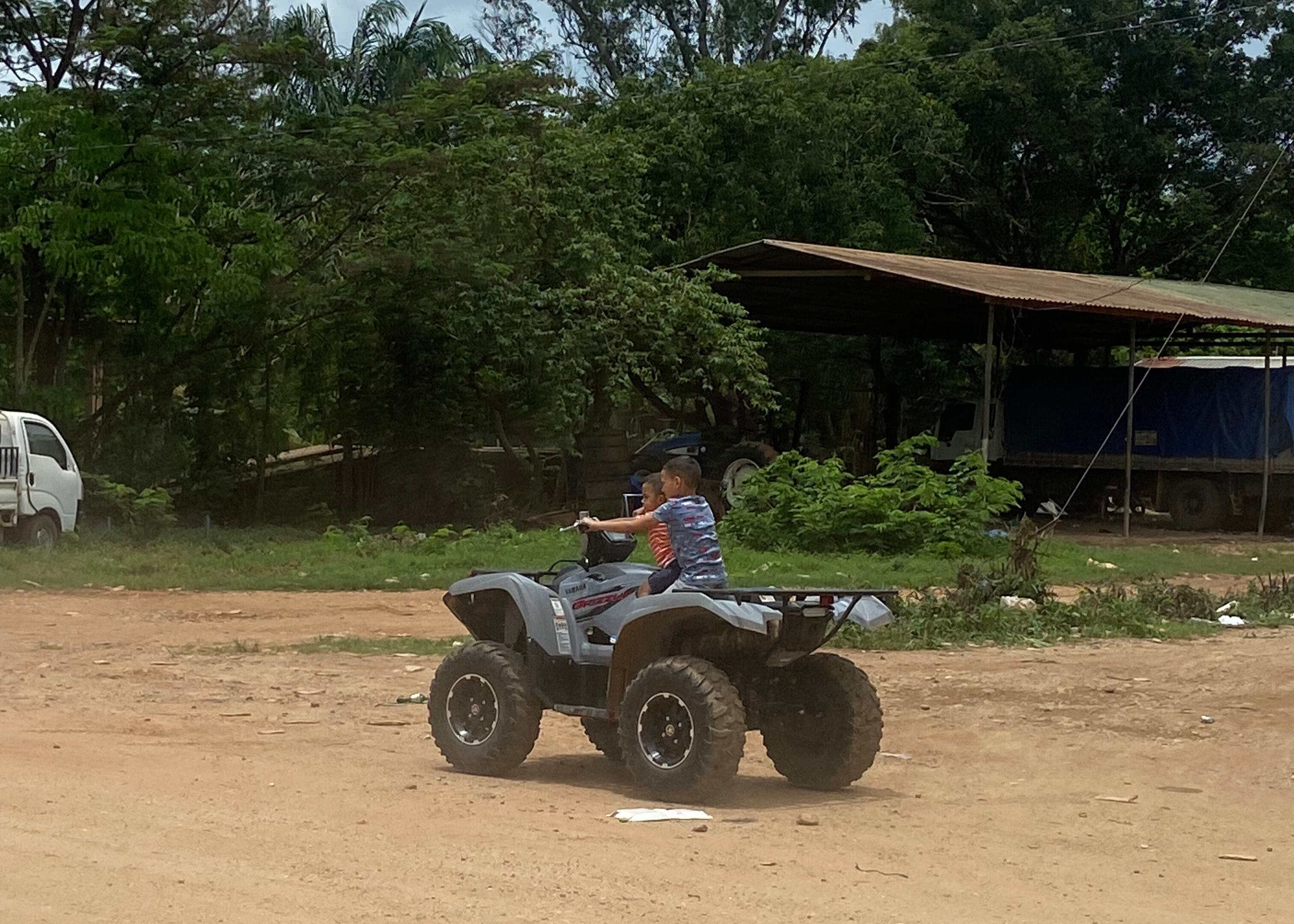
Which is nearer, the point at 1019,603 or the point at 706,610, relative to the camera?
the point at 706,610

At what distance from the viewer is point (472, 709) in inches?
319

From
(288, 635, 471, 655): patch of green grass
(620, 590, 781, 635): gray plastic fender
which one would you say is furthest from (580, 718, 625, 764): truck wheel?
(288, 635, 471, 655): patch of green grass

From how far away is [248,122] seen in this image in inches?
913

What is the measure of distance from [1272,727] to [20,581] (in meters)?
12.0

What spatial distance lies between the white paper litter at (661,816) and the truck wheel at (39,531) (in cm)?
1382

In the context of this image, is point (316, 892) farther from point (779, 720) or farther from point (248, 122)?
point (248, 122)

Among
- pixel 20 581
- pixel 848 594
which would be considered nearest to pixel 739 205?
pixel 20 581

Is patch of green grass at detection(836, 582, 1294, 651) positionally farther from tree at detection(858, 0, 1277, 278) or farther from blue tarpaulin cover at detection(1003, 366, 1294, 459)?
tree at detection(858, 0, 1277, 278)

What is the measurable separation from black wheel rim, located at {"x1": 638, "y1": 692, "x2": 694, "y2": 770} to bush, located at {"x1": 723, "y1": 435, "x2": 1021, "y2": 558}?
12.5 meters

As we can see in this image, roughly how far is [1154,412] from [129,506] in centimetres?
1650

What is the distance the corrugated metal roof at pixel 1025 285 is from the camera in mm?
23172

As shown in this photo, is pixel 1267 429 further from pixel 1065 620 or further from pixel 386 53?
pixel 386 53

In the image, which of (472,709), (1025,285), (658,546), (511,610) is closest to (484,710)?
(472,709)

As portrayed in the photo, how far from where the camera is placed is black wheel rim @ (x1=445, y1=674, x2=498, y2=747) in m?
8.02
